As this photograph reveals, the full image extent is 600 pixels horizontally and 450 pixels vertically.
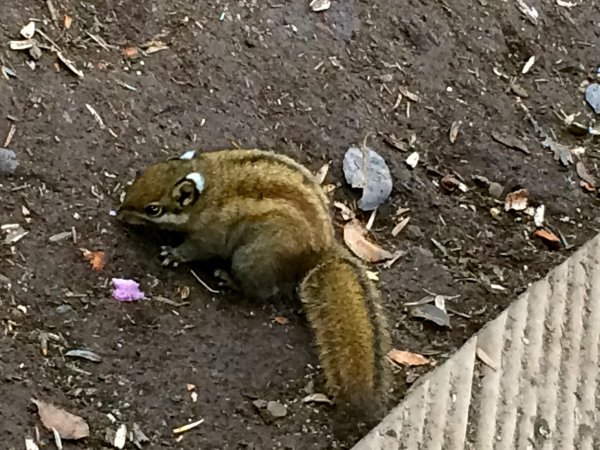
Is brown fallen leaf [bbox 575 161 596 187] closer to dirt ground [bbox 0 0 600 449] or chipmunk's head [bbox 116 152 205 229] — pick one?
dirt ground [bbox 0 0 600 449]

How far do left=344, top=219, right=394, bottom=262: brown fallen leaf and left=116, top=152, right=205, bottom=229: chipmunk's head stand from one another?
0.54 m

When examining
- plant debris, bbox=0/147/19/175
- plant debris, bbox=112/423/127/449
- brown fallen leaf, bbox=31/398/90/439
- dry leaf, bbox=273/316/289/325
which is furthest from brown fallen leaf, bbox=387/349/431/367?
plant debris, bbox=0/147/19/175

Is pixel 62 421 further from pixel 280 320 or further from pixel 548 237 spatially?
pixel 548 237

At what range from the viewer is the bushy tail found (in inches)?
111

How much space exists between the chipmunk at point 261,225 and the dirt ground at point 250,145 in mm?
79

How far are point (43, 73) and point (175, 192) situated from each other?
679 mm

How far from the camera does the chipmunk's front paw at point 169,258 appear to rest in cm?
315

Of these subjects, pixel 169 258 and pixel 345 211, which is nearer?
pixel 169 258

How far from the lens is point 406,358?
3074 mm

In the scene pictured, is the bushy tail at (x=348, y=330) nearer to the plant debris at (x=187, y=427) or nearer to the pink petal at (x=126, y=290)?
the plant debris at (x=187, y=427)

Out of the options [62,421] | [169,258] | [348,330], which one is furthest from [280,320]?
[62,421]

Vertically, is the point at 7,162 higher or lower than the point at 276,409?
higher

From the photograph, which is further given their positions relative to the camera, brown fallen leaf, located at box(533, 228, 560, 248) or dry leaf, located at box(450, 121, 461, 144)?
dry leaf, located at box(450, 121, 461, 144)

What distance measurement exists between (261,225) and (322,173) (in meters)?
0.50
